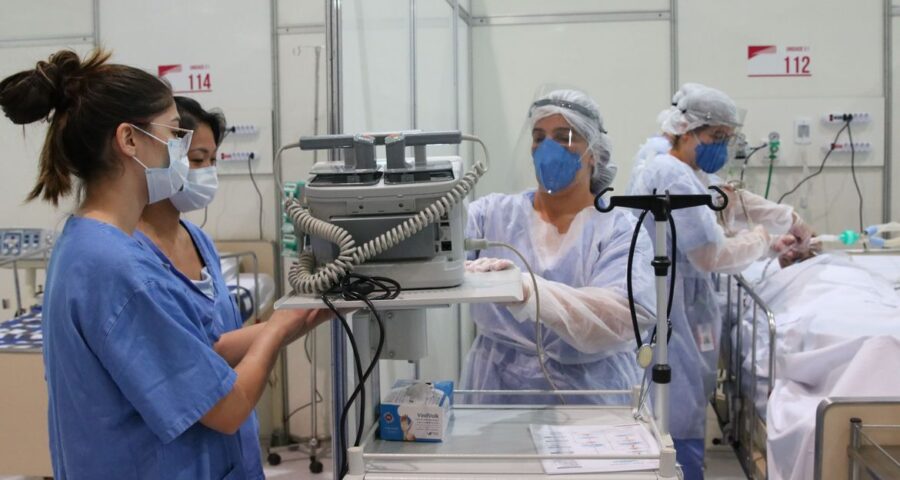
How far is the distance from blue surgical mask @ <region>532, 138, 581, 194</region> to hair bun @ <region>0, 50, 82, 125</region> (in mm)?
1020

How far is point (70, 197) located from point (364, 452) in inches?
24.2

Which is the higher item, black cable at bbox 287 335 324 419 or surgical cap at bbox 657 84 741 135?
surgical cap at bbox 657 84 741 135

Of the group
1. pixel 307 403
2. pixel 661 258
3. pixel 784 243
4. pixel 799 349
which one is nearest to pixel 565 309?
pixel 661 258

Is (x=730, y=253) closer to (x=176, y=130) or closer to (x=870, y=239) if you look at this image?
(x=870, y=239)

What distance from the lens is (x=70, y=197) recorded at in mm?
1198

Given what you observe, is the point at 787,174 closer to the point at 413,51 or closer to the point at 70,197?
the point at 413,51

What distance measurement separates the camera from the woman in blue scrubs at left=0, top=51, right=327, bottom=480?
1.07 m

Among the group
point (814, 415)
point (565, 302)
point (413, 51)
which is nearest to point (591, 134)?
point (565, 302)

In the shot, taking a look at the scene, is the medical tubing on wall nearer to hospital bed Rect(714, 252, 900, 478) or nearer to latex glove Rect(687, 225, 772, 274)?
hospital bed Rect(714, 252, 900, 478)

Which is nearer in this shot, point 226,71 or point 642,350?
point 642,350

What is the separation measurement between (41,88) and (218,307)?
50 centimetres

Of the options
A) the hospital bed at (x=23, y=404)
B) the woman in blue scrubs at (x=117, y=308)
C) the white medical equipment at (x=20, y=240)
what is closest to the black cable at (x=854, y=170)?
the woman in blue scrubs at (x=117, y=308)

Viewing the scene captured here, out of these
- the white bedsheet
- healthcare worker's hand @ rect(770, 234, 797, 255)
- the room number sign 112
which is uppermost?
the room number sign 112

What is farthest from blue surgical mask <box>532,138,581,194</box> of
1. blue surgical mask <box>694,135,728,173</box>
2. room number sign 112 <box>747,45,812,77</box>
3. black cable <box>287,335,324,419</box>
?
room number sign 112 <box>747,45,812,77</box>
